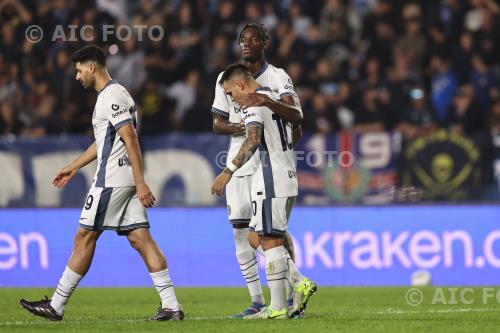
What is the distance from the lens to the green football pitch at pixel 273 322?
892cm

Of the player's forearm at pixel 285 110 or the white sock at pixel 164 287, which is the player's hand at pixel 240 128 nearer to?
the player's forearm at pixel 285 110

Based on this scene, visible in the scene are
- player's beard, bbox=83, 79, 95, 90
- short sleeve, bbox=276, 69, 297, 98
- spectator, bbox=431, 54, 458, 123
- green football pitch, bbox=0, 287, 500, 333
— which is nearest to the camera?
green football pitch, bbox=0, 287, 500, 333

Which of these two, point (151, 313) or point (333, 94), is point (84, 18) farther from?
point (151, 313)

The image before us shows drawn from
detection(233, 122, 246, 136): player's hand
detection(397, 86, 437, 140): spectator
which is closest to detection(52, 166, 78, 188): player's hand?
detection(233, 122, 246, 136): player's hand

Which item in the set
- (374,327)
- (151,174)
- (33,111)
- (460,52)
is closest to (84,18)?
(33,111)

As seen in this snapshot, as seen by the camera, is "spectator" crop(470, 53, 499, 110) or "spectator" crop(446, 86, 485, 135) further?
"spectator" crop(470, 53, 499, 110)

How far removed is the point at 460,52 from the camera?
18453mm

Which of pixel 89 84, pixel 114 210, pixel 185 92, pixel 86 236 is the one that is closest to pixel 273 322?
pixel 114 210

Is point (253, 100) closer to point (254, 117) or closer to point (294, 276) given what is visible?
point (254, 117)

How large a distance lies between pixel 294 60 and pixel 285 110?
9.21 m

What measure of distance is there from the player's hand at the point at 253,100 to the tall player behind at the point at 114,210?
0.93m

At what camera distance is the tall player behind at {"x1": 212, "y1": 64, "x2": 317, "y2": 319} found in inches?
371

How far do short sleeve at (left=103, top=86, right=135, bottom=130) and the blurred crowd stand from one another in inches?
288

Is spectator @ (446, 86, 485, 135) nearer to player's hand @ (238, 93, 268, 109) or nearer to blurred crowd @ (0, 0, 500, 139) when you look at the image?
blurred crowd @ (0, 0, 500, 139)
